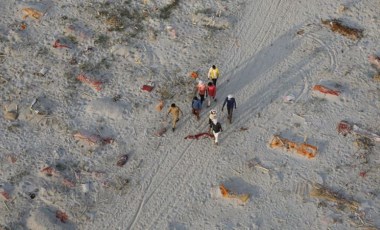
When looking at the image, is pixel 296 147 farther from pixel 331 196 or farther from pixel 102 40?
pixel 102 40

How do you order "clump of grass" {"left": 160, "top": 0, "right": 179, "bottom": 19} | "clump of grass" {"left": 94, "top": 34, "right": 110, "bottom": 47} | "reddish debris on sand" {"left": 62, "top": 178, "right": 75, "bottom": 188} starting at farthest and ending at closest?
1. "clump of grass" {"left": 160, "top": 0, "right": 179, "bottom": 19}
2. "clump of grass" {"left": 94, "top": 34, "right": 110, "bottom": 47}
3. "reddish debris on sand" {"left": 62, "top": 178, "right": 75, "bottom": 188}

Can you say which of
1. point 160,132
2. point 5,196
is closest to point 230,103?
point 160,132

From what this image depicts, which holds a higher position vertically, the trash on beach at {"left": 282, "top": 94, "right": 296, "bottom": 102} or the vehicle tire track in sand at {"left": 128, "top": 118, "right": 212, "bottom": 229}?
the trash on beach at {"left": 282, "top": 94, "right": 296, "bottom": 102}

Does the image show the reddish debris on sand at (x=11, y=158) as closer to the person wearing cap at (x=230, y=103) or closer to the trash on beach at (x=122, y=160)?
the trash on beach at (x=122, y=160)

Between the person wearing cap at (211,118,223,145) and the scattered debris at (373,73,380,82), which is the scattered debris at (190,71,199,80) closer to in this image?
the person wearing cap at (211,118,223,145)

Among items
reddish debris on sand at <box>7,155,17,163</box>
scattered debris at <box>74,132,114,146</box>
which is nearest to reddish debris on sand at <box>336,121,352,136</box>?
scattered debris at <box>74,132,114,146</box>

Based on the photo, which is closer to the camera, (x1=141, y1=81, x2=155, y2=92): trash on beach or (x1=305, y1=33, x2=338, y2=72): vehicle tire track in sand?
(x1=141, y1=81, x2=155, y2=92): trash on beach

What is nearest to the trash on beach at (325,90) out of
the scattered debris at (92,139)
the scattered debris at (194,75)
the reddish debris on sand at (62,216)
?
the scattered debris at (194,75)
